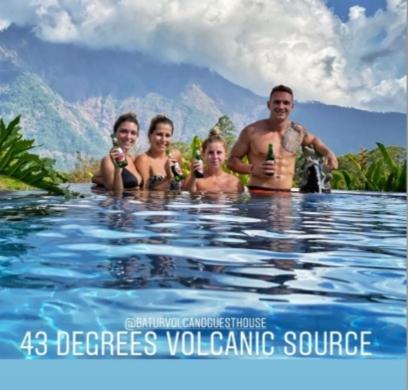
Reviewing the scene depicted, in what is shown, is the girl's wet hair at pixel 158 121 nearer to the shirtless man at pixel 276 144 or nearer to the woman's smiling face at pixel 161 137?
the woman's smiling face at pixel 161 137

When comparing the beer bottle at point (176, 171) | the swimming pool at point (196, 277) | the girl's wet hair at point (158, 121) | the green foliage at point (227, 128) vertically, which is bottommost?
the swimming pool at point (196, 277)

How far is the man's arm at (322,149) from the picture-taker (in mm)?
5480

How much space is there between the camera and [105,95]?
14.5 metres

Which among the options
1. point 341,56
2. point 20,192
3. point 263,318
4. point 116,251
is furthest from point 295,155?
point 263,318

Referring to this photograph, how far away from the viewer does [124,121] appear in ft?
17.0

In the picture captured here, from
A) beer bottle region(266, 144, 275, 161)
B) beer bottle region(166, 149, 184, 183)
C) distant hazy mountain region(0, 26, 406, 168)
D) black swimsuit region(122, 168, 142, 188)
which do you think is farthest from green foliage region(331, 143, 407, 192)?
distant hazy mountain region(0, 26, 406, 168)

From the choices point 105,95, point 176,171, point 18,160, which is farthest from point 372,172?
point 105,95

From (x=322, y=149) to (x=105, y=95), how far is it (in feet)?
30.8

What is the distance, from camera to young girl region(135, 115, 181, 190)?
532cm

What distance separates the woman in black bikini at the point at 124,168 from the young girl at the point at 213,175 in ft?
1.32

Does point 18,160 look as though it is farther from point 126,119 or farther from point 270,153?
point 270,153

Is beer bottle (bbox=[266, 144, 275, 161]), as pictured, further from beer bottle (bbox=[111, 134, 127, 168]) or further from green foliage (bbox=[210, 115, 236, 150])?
green foliage (bbox=[210, 115, 236, 150])

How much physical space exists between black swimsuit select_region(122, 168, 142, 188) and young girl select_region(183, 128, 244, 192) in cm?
37

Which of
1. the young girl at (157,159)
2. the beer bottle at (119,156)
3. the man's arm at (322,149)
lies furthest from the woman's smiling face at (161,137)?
the man's arm at (322,149)
